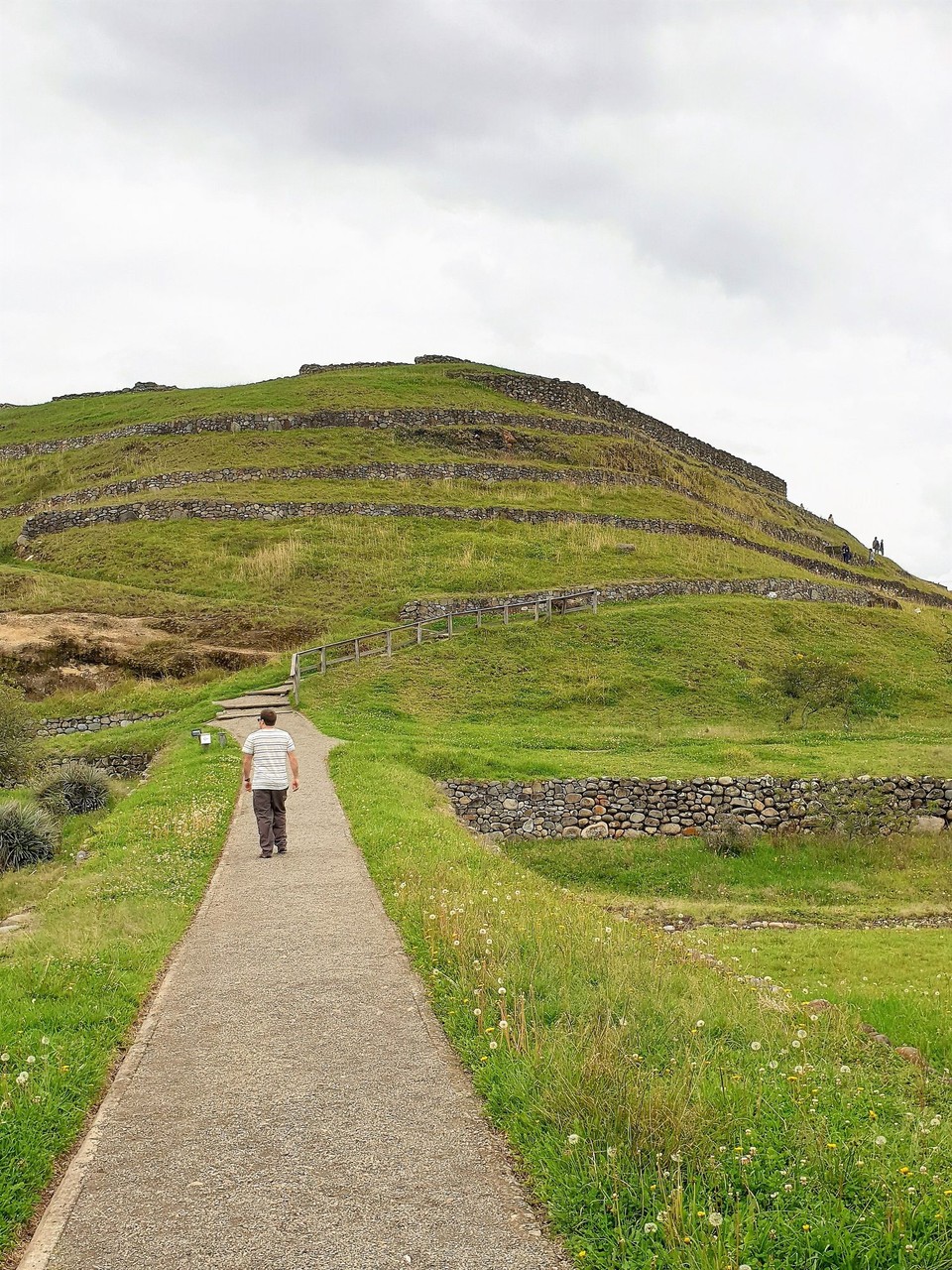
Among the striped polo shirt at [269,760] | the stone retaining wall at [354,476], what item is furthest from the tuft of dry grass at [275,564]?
the striped polo shirt at [269,760]

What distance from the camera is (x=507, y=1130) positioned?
5.11 m

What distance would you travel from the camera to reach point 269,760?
13.0 m

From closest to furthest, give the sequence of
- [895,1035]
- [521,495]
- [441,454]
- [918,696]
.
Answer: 1. [895,1035]
2. [918,696]
3. [521,495]
4. [441,454]

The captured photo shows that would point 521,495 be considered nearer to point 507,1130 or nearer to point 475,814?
point 475,814

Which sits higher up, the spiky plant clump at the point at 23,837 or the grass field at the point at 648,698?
the grass field at the point at 648,698

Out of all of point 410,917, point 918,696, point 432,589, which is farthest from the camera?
point 432,589

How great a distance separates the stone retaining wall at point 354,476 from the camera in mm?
49188

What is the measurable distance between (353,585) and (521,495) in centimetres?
1374

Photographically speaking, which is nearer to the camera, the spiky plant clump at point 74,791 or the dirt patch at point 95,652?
the spiky plant clump at point 74,791

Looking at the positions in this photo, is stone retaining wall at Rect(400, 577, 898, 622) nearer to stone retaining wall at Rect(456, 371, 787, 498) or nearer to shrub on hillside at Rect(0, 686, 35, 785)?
shrub on hillside at Rect(0, 686, 35, 785)

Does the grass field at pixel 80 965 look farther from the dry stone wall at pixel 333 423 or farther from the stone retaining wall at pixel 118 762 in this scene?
the dry stone wall at pixel 333 423

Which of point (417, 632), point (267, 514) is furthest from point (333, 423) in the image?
point (417, 632)

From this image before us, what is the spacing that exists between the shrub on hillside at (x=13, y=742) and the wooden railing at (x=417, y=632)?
7.44 metres

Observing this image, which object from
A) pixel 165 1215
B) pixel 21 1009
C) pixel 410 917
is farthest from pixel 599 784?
pixel 165 1215
